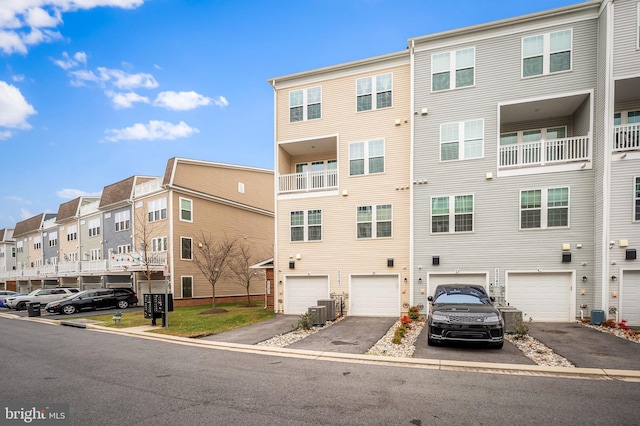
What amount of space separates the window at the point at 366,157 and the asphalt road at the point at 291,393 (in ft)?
34.6

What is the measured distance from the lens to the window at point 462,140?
15078 millimetres

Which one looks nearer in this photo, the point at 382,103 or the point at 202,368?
the point at 202,368

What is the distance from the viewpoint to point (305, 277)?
58.0ft

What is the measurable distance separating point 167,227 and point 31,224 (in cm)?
3295

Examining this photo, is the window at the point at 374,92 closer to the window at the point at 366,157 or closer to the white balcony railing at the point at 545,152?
the window at the point at 366,157

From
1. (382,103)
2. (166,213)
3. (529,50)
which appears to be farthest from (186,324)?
(529,50)

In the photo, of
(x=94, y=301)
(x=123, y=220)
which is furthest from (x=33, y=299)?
(x=123, y=220)

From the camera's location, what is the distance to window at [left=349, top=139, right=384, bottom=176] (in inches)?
661

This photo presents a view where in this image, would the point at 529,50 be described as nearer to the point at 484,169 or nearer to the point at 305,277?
the point at 484,169

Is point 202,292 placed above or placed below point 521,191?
below

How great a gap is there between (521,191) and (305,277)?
428 inches

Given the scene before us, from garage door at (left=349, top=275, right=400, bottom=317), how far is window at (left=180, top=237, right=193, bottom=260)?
14.7 meters

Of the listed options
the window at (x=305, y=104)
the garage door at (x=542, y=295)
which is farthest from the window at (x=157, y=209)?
the garage door at (x=542, y=295)

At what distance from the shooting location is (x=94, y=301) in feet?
76.1
